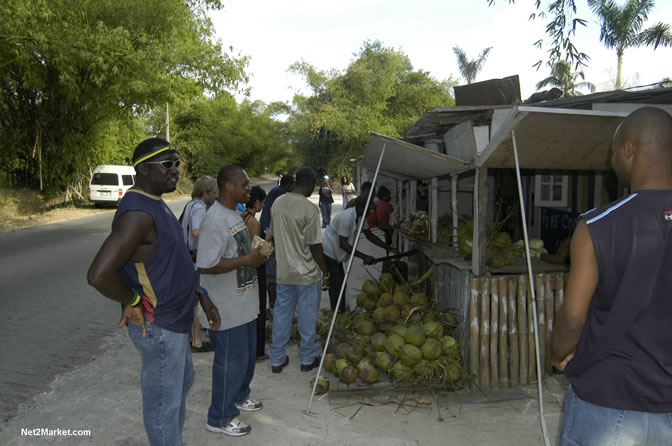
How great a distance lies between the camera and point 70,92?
1625 cm

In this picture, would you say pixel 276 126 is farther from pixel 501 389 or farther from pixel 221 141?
pixel 501 389

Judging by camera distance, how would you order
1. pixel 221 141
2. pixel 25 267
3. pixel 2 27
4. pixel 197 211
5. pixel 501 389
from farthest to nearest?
pixel 221 141
pixel 2 27
pixel 25 267
pixel 197 211
pixel 501 389

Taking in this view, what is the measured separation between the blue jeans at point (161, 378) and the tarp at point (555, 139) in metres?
2.72

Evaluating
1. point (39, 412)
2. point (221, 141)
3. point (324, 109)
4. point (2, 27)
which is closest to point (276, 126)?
point (221, 141)

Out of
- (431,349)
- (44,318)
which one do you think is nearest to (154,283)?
(431,349)

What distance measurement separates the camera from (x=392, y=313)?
4.62 meters

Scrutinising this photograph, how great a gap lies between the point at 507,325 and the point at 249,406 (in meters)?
2.38

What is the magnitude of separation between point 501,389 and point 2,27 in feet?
45.2

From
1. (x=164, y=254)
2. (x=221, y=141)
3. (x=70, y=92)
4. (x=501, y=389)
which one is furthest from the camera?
(x=221, y=141)

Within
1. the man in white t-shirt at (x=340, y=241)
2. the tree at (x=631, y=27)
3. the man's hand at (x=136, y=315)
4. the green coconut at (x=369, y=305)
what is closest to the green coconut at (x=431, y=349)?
the green coconut at (x=369, y=305)

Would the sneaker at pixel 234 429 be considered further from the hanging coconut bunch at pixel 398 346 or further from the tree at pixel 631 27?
the tree at pixel 631 27

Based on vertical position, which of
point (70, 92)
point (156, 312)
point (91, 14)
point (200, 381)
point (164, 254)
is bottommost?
point (200, 381)

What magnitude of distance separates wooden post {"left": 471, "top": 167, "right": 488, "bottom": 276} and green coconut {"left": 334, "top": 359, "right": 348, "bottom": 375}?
1451 millimetres

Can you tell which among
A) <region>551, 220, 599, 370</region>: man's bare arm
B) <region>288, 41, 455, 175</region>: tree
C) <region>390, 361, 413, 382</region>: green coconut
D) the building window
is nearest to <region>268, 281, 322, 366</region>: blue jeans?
<region>390, 361, 413, 382</region>: green coconut
